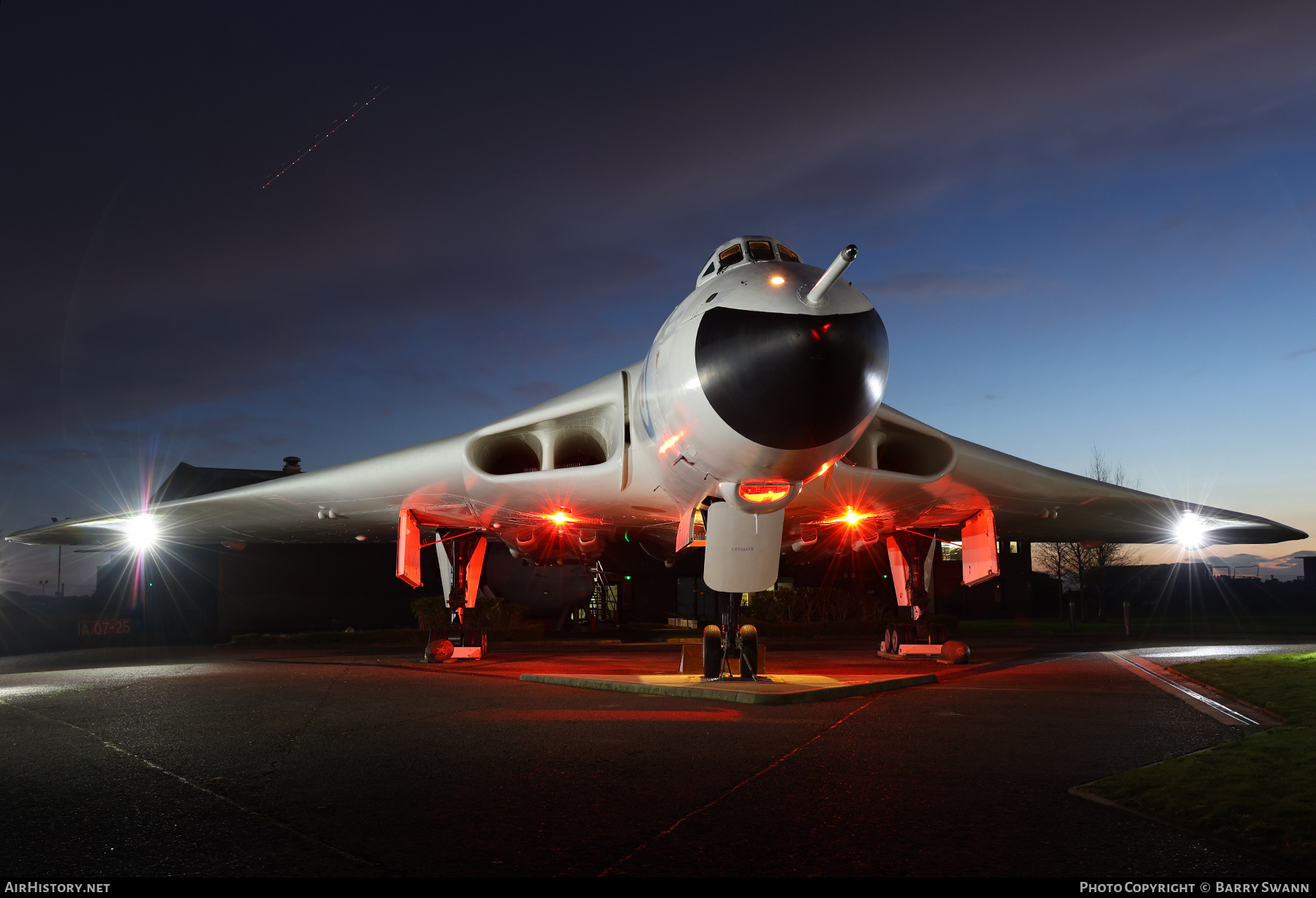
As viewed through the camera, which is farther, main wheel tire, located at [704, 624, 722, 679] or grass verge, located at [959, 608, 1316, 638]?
grass verge, located at [959, 608, 1316, 638]

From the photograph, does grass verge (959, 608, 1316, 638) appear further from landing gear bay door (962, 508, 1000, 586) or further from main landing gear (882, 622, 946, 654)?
landing gear bay door (962, 508, 1000, 586)

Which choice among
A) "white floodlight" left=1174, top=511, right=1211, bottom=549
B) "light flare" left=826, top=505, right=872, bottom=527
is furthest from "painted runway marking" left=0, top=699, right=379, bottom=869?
"white floodlight" left=1174, top=511, right=1211, bottom=549

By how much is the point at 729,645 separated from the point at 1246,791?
5.52 m

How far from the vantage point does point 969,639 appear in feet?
70.3

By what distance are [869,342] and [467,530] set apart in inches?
362

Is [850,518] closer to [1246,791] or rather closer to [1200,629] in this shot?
[1246,791]

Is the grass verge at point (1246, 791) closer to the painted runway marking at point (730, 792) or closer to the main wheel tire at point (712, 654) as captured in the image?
the painted runway marking at point (730, 792)

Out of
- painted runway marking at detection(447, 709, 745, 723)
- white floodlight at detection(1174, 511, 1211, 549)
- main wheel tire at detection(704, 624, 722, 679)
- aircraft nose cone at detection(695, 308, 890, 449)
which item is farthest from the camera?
white floodlight at detection(1174, 511, 1211, 549)

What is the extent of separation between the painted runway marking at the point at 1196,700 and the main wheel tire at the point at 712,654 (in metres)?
4.32

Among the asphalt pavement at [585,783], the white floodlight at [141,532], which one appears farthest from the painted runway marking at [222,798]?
the white floodlight at [141,532]

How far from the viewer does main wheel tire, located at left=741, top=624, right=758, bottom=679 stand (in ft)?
29.7

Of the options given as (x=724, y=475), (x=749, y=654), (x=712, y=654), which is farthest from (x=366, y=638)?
(x=724, y=475)

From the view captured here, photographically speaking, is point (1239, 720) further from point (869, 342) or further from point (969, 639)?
point (969, 639)

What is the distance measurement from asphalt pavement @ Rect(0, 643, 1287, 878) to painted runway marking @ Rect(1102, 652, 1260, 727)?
0.24 metres
